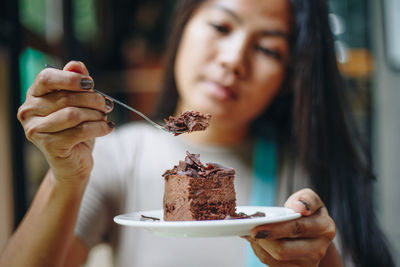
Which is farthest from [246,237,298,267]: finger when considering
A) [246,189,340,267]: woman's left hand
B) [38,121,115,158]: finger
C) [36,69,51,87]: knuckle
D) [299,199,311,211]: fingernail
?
[36,69,51,87]: knuckle

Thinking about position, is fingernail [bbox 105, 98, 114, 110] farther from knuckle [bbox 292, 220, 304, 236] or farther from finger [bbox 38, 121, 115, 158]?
knuckle [bbox 292, 220, 304, 236]

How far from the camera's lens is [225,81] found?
80 centimetres

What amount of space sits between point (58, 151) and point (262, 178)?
18.8 inches

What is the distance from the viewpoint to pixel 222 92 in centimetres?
Answer: 80

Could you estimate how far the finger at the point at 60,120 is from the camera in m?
0.59

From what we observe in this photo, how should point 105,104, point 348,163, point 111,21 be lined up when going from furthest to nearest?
point 111,21, point 348,163, point 105,104

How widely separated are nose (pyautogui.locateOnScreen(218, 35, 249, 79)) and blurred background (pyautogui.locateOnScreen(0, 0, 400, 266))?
0.29 meters

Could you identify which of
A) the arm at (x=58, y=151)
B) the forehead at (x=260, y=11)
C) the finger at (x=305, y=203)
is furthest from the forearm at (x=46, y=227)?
the forehead at (x=260, y=11)

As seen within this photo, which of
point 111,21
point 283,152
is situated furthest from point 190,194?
point 111,21

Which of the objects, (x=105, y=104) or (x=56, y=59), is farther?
(x=56, y=59)

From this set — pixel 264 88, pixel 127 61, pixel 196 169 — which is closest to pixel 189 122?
pixel 196 169

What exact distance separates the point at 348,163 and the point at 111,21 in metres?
1.48

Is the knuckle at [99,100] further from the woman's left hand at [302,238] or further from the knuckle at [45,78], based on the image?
the woman's left hand at [302,238]

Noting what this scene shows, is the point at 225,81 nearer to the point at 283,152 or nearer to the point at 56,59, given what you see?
the point at 283,152
